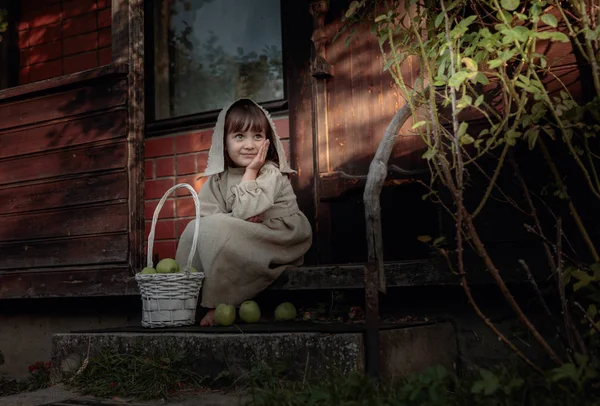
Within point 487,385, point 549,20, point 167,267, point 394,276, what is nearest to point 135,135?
point 167,267

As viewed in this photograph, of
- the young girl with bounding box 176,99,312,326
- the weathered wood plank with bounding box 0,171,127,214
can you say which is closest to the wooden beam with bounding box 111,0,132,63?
the weathered wood plank with bounding box 0,171,127,214

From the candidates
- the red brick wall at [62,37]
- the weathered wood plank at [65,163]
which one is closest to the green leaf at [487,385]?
the weathered wood plank at [65,163]

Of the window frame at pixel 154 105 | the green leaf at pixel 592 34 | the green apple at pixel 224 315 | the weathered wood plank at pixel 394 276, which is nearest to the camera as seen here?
the green leaf at pixel 592 34

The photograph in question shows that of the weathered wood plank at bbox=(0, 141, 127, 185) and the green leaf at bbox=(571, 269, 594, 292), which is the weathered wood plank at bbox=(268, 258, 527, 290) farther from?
the weathered wood plank at bbox=(0, 141, 127, 185)

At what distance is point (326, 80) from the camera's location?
15.2ft

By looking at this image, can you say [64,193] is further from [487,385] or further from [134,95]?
[487,385]

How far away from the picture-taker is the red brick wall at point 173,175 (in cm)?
530

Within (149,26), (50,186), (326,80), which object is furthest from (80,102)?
(326,80)

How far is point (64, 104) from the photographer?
16.3 feet

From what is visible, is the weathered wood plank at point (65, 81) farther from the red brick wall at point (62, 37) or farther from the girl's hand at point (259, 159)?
the girl's hand at point (259, 159)

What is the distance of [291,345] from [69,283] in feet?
7.61

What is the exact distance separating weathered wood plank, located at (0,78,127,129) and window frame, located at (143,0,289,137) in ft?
2.50

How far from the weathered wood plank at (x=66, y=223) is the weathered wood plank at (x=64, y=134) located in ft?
1.53

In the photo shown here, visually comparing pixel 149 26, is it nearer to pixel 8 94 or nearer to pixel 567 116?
pixel 8 94
